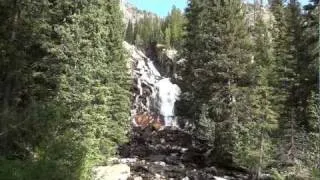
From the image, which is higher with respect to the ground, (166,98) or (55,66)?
(166,98)

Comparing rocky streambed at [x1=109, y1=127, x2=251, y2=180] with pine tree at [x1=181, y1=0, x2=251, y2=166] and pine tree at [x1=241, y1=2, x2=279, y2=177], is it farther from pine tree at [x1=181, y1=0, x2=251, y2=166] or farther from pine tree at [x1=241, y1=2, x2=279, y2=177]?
pine tree at [x1=241, y1=2, x2=279, y2=177]

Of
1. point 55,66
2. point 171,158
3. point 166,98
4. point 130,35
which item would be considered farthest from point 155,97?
point 130,35

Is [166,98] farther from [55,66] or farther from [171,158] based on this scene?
[55,66]

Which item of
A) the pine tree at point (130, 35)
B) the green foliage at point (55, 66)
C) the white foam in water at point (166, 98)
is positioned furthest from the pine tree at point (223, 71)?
the pine tree at point (130, 35)

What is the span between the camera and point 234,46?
1389 inches

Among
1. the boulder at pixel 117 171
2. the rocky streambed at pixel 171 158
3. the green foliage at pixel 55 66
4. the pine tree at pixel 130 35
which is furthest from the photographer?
the pine tree at pixel 130 35

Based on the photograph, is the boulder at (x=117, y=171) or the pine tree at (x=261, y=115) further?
the pine tree at (x=261, y=115)

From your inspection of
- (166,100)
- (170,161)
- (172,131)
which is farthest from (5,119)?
(166,100)

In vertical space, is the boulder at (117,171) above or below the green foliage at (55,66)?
below

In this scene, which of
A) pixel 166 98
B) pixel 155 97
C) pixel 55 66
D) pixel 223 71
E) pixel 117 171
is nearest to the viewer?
pixel 55 66

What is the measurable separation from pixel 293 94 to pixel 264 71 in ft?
16.5

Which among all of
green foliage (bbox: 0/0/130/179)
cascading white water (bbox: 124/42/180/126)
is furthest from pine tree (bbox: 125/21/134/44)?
green foliage (bbox: 0/0/130/179)

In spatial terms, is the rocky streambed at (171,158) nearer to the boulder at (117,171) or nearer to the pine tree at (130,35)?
the boulder at (117,171)

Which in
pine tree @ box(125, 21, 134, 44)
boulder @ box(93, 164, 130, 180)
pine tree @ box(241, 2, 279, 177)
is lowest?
boulder @ box(93, 164, 130, 180)
